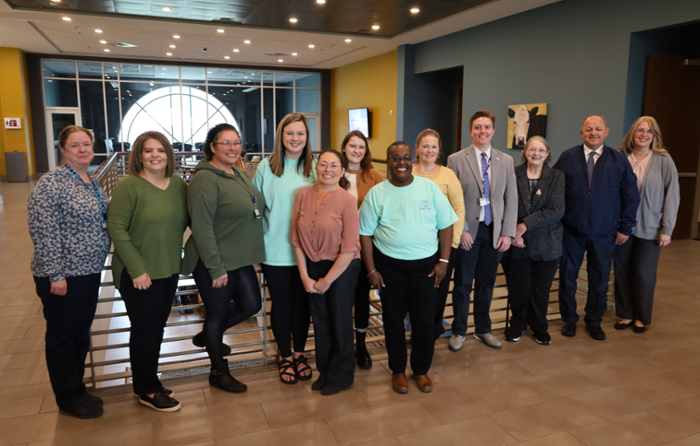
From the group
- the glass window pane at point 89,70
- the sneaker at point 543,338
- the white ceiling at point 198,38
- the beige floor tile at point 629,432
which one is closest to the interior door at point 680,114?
the white ceiling at point 198,38

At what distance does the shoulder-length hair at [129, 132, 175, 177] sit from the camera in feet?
8.55

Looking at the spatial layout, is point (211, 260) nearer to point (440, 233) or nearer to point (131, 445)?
point (131, 445)

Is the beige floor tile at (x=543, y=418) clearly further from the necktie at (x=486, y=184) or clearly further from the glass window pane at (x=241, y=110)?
A: the glass window pane at (x=241, y=110)

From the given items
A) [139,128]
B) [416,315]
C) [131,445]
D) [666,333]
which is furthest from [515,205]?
[139,128]

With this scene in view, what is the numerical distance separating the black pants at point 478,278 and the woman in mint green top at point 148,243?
1.99m

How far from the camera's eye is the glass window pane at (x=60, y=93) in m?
16.0

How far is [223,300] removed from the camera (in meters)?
2.89

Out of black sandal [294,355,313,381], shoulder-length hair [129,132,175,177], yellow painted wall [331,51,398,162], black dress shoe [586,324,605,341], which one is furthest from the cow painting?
shoulder-length hair [129,132,175,177]

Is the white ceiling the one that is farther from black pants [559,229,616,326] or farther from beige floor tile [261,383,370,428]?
beige floor tile [261,383,370,428]

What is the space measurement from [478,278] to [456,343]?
1.70 feet

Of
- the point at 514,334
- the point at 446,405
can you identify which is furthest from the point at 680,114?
the point at 446,405

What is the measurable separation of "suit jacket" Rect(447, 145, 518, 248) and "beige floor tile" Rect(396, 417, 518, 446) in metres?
1.32

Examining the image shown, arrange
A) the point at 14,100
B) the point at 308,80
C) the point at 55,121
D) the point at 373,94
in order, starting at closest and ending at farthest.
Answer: the point at 14,100 → the point at 373,94 → the point at 55,121 → the point at 308,80

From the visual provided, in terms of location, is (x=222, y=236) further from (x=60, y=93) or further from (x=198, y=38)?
(x=60, y=93)
